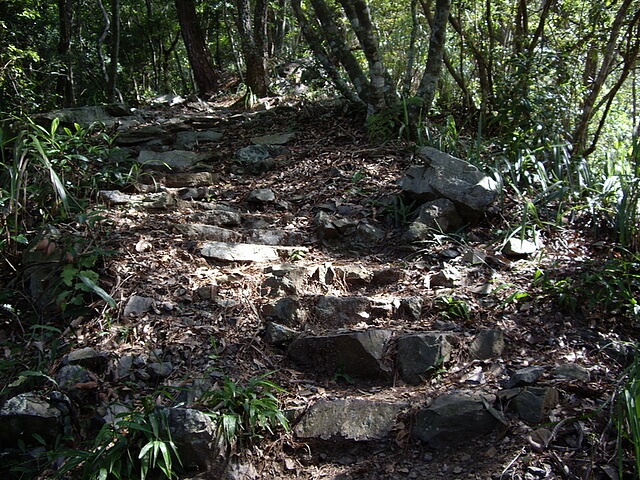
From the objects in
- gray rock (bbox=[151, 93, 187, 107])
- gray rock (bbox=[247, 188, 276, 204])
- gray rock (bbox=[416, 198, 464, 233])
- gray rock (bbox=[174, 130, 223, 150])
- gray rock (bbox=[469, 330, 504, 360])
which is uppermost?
gray rock (bbox=[151, 93, 187, 107])

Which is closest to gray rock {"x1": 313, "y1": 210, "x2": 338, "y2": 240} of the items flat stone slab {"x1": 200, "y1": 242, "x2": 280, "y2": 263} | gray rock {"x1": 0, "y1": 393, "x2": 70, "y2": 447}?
flat stone slab {"x1": 200, "y1": 242, "x2": 280, "y2": 263}

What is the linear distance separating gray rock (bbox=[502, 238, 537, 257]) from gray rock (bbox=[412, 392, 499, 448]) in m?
1.65

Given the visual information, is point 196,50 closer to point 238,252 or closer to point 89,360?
point 238,252

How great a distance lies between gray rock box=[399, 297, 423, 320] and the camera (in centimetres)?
348

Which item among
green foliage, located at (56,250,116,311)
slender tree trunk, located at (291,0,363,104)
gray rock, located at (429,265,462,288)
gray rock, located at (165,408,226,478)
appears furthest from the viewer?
slender tree trunk, located at (291,0,363,104)

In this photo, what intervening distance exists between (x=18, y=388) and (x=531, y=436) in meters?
2.55

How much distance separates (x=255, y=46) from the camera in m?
7.67

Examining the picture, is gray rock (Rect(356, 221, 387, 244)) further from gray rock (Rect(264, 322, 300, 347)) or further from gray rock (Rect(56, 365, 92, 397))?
gray rock (Rect(56, 365, 92, 397))

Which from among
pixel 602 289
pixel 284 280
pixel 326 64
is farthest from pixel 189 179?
pixel 602 289

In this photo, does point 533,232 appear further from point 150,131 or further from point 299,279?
point 150,131

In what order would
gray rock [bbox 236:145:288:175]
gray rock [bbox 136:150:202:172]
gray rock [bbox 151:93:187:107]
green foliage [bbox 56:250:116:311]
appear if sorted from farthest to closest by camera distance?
gray rock [bbox 151:93:187:107] < gray rock [bbox 236:145:288:175] < gray rock [bbox 136:150:202:172] < green foliage [bbox 56:250:116:311]

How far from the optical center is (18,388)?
2818mm

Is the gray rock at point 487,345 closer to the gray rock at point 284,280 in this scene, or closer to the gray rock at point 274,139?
the gray rock at point 284,280

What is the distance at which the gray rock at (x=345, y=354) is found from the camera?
3.08 meters
